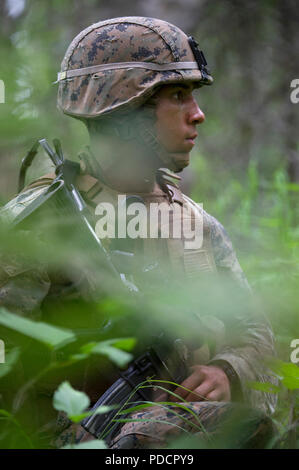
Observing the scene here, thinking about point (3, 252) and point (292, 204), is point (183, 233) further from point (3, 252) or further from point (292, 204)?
point (292, 204)

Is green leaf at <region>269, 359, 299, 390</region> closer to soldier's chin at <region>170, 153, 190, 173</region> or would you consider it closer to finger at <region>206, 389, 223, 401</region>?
finger at <region>206, 389, 223, 401</region>

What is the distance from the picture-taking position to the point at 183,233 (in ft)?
8.09

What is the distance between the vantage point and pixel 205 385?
2.13 meters

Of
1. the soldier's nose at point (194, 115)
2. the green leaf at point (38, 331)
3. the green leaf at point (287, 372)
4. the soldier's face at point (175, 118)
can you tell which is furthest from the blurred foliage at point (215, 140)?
the soldier's nose at point (194, 115)

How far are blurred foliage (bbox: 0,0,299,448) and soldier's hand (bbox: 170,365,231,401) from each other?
0.82ft

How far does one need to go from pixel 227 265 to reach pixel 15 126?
1.93 meters

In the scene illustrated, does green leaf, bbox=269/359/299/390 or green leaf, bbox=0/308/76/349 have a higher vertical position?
green leaf, bbox=0/308/76/349

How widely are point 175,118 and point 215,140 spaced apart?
21.9 ft

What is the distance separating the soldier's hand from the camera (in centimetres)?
211

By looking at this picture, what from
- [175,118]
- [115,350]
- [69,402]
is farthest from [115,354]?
[175,118]

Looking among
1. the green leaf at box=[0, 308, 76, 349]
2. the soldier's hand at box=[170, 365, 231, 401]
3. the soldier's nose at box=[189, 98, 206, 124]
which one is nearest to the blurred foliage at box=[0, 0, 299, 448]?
the green leaf at box=[0, 308, 76, 349]

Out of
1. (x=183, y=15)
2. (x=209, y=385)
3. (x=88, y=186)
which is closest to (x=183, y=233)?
(x=88, y=186)

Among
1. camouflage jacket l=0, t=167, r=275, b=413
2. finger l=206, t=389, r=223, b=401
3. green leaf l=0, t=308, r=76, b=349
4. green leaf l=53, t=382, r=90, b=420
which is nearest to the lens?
green leaf l=0, t=308, r=76, b=349

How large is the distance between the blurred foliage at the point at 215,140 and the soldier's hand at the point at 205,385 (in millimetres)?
251
